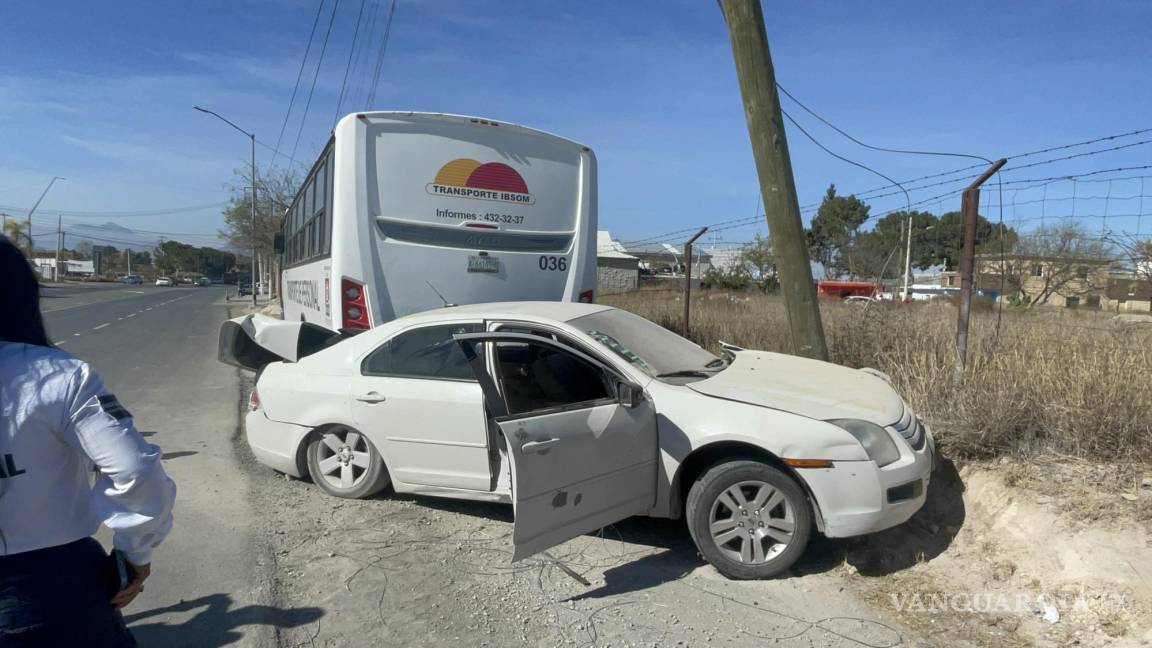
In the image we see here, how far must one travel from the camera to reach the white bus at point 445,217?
24.4 ft

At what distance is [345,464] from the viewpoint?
5.52m

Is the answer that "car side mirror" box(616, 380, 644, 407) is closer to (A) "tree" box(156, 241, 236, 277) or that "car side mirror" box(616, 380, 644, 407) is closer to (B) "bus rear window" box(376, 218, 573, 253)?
(B) "bus rear window" box(376, 218, 573, 253)

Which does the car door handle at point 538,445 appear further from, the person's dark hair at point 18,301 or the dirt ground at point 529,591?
the person's dark hair at point 18,301

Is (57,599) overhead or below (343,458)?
overhead

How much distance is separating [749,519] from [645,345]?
56.9 inches

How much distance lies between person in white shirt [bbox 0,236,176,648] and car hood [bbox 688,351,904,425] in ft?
10.4

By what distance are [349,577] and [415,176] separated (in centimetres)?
447

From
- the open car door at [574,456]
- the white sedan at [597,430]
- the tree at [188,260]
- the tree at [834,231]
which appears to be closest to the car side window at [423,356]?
the white sedan at [597,430]

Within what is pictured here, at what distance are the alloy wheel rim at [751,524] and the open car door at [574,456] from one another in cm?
43

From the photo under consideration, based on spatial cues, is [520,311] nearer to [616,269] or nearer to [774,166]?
[774,166]

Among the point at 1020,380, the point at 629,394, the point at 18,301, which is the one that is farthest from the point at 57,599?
the point at 1020,380

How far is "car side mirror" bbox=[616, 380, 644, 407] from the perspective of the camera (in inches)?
168

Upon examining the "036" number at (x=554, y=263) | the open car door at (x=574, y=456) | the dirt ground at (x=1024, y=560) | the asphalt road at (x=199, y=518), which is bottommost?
the asphalt road at (x=199, y=518)

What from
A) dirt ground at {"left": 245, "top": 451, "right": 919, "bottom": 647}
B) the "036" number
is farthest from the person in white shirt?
the "036" number
